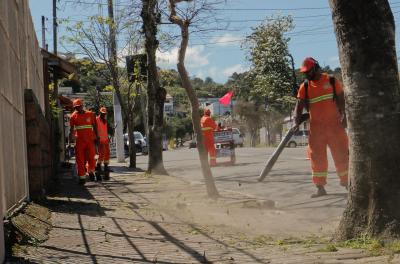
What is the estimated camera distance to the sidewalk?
16.2 ft

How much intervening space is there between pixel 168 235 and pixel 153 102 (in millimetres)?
A: 9787

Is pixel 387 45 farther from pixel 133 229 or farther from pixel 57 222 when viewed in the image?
pixel 57 222

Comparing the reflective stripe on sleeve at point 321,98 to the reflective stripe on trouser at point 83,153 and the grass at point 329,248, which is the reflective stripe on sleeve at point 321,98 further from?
the reflective stripe on trouser at point 83,153

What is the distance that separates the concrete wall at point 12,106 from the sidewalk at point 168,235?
0.63 metres

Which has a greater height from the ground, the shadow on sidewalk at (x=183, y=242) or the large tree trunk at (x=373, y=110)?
the large tree trunk at (x=373, y=110)

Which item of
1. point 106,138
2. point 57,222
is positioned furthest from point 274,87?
point 57,222

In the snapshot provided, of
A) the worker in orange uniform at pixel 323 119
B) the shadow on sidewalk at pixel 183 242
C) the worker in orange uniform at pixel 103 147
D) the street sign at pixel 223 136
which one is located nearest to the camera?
the shadow on sidewalk at pixel 183 242

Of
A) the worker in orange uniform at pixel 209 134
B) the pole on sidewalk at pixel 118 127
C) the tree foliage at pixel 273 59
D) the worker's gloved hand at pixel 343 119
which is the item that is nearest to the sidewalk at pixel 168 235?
the worker's gloved hand at pixel 343 119

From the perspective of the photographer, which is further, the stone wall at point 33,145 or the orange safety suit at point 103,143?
the orange safety suit at point 103,143

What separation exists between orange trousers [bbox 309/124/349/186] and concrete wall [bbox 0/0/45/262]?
4.02 m

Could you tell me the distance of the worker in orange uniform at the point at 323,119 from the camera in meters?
8.25

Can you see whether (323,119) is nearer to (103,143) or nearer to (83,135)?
(83,135)

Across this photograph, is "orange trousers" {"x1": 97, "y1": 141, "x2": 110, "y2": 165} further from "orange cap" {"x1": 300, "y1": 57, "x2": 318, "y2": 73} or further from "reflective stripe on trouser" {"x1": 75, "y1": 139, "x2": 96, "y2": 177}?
"orange cap" {"x1": 300, "y1": 57, "x2": 318, "y2": 73}

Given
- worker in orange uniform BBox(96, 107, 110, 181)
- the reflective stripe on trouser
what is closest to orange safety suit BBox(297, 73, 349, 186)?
the reflective stripe on trouser
